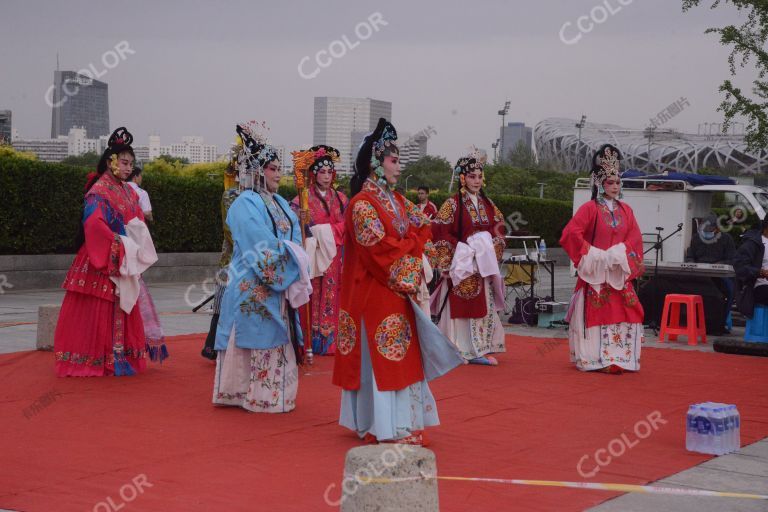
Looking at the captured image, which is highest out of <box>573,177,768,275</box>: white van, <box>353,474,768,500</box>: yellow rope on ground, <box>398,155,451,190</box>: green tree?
<box>398,155,451,190</box>: green tree

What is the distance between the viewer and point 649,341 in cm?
1174

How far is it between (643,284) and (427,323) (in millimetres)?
7248

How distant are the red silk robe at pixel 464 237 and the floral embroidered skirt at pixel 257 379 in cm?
299

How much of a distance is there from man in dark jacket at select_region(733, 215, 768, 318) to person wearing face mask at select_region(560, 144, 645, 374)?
1.78 m

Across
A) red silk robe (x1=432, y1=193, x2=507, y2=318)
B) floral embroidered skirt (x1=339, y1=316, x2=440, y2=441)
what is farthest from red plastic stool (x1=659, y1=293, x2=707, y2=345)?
floral embroidered skirt (x1=339, y1=316, x2=440, y2=441)

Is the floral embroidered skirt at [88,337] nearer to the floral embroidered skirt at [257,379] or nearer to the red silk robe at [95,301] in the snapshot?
the red silk robe at [95,301]

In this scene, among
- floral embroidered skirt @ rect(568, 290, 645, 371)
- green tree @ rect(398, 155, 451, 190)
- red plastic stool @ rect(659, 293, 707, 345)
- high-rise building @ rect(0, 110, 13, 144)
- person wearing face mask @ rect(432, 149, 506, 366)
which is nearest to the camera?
floral embroidered skirt @ rect(568, 290, 645, 371)

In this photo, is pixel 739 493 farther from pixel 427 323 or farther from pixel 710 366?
pixel 710 366

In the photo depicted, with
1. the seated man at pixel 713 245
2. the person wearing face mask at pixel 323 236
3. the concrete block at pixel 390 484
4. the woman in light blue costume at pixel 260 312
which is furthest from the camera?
the seated man at pixel 713 245

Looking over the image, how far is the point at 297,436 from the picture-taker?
6.20 metres

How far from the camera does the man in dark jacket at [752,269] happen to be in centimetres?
1055

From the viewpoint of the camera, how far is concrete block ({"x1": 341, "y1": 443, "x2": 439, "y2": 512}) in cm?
354

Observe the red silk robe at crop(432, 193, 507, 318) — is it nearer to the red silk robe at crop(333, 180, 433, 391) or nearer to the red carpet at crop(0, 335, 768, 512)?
the red carpet at crop(0, 335, 768, 512)

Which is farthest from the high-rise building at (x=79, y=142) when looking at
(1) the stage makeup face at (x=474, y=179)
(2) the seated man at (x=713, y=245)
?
(1) the stage makeup face at (x=474, y=179)
